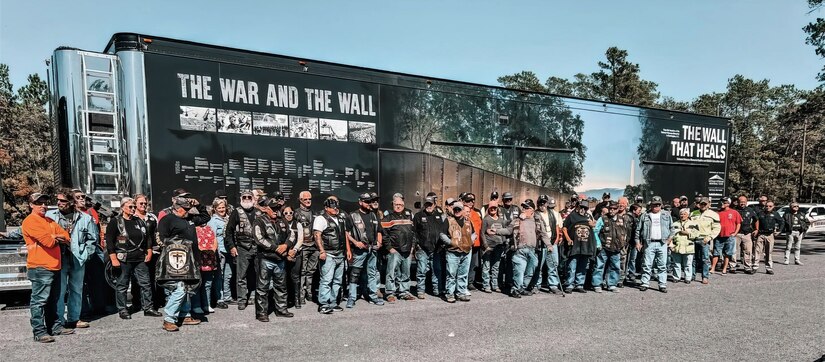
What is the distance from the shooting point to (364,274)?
25.1 ft

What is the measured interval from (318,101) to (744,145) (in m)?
44.6

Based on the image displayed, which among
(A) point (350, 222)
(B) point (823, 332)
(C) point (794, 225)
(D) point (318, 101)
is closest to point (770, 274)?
(C) point (794, 225)

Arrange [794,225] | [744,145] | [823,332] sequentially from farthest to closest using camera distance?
[744,145], [794,225], [823,332]

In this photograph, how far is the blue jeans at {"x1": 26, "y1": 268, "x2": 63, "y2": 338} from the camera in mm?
5152

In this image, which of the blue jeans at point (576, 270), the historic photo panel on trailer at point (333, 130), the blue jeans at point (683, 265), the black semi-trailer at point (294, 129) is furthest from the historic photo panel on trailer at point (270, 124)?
the blue jeans at point (683, 265)

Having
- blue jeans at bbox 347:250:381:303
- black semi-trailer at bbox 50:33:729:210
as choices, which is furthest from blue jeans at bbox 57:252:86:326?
blue jeans at bbox 347:250:381:303

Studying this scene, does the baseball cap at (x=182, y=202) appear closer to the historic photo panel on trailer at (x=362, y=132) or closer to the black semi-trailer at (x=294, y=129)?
the black semi-trailer at (x=294, y=129)

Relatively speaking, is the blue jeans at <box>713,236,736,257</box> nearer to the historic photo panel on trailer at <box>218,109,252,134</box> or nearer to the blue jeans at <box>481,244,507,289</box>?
the blue jeans at <box>481,244,507,289</box>

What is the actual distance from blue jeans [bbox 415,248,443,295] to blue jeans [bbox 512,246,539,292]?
4.04 ft

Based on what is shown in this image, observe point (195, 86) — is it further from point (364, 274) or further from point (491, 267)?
point (491, 267)

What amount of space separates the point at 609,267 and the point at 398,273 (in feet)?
12.8

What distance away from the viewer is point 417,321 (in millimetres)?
6230

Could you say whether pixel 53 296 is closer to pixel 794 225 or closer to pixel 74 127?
pixel 74 127

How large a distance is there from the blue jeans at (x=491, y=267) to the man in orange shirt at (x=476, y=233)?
0.16 m
